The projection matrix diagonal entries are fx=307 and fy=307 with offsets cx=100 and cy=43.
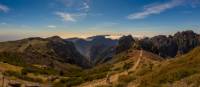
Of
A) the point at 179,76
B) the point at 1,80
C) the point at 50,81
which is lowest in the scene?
the point at 50,81

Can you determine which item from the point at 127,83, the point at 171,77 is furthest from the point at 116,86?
the point at 171,77

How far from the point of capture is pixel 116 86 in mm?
56688

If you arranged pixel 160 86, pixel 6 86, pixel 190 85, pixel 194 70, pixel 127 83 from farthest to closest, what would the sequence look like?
pixel 6 86 < pixel 127 83 < pixel 194 70 < pixel 160 86 < pixel 190 85

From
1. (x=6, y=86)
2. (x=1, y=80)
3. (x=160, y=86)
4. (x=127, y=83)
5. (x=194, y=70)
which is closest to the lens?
(x=160, y=86)

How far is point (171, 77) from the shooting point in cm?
5241

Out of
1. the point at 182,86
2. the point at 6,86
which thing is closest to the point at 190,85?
the point at 182,86

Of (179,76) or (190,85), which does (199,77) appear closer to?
(190,85)

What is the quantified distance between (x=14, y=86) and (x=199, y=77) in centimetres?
8317

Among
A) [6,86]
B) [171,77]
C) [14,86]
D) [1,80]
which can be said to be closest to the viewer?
[171,77]

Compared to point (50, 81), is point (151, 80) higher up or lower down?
higher up

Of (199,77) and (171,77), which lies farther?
(171,77)

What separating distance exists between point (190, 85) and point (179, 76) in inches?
353

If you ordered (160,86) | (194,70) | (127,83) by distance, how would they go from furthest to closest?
(127,83)
(194,70)
(160,86)

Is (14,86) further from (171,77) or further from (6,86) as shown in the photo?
(171,77)
